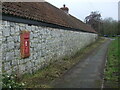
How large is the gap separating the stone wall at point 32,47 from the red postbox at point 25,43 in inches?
7.3

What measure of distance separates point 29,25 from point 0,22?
226 cm

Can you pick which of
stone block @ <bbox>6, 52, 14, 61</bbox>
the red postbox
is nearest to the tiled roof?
the red postbox

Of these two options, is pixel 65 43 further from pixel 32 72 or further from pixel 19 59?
pixel 19 59

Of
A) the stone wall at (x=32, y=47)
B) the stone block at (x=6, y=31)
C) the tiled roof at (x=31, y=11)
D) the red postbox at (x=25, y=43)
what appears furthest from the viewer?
the red postbox at (x=25, y=43)

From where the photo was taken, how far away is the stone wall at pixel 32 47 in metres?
6.59

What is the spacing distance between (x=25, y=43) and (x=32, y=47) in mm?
871

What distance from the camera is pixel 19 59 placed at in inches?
294

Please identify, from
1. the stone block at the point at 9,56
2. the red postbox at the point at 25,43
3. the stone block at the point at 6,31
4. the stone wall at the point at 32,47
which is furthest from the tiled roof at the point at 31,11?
the stone block at the point at 9,56

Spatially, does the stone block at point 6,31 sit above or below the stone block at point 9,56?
above

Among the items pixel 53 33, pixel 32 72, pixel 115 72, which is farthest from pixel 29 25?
pixel 115 72

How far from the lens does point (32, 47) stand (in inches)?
342

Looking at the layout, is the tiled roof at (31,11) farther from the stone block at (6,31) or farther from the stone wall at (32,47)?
the stone block at (6,31)

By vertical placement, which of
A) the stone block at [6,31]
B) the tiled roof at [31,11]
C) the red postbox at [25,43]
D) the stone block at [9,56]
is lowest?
the stone block at [9,56]

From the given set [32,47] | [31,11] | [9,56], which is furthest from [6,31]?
[31,11]
